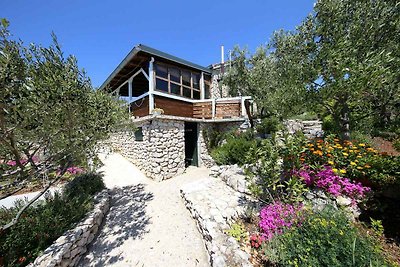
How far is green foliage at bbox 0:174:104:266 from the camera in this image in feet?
11.3

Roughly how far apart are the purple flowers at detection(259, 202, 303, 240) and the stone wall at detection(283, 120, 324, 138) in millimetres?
7721

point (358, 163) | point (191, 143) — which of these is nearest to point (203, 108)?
point (191, 143)

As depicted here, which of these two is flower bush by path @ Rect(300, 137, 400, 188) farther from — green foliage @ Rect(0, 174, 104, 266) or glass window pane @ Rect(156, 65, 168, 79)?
glass window pane @ Rect(156, 65, 168, 79)

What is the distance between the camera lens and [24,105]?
279cm

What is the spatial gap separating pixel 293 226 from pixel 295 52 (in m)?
5.47

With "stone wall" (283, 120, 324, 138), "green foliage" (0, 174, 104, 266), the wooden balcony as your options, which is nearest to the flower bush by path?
"stone wall" (283, 120, 324, 138)

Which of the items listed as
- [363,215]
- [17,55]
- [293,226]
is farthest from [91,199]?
[363,215]

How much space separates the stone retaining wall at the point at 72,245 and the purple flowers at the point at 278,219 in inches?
174

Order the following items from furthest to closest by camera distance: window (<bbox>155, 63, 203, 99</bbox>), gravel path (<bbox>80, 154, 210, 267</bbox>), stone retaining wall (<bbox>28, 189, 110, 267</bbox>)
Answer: window (<bbox>155, 63, 203, 99</bbox>) → gravel path (<bbox>80, 154, 210, 267</bbox>) → stone retaining wall (<bbox>28, 189, 110, 267</bbox>)

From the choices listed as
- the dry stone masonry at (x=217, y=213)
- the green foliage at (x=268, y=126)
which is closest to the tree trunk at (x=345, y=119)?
the green foliage at (x=268, y=126)

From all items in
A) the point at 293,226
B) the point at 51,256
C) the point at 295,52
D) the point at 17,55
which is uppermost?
the point at 295,52

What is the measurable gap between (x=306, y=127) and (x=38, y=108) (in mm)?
13330

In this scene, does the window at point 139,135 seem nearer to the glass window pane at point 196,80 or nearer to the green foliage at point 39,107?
the glass window pane at point 196,80

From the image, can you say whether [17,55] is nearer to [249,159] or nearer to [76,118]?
[76,118]
